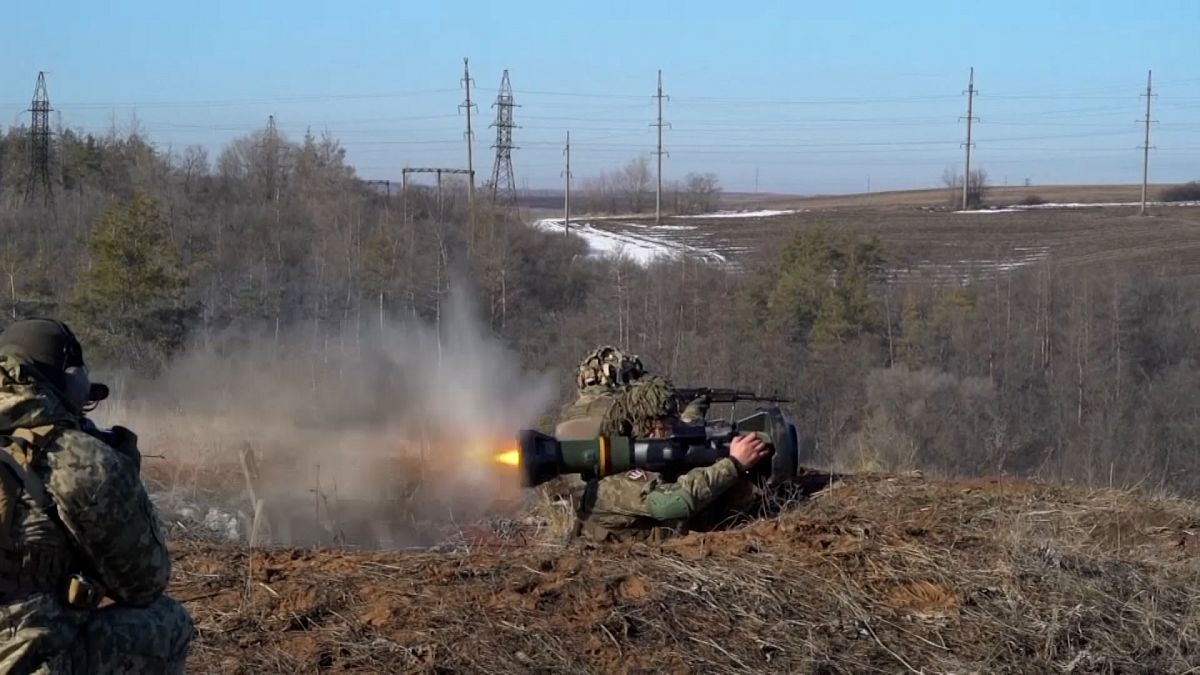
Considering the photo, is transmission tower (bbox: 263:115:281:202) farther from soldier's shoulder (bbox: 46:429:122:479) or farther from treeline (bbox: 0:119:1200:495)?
soldier's shoulder (bbox: 46:429:122:479)

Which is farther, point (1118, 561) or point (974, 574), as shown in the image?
point (1118, 561)

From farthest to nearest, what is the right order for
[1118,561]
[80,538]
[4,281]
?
1. [4,281]
2. [1118,561]
3. [80,538]

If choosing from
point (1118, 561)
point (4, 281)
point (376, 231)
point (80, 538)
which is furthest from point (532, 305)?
point (80, 538)

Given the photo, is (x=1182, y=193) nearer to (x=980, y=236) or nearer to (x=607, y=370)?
(x=980, y=236)

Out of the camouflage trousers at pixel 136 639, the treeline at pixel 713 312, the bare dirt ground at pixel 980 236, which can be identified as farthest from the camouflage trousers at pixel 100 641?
the bare dirt ground at pixel 980 236

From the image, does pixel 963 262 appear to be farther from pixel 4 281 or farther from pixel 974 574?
pixel 974 574

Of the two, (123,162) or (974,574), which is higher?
(123,162)

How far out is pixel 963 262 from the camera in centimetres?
4700

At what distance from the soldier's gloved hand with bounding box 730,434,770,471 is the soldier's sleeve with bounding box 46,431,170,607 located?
12.9 ft

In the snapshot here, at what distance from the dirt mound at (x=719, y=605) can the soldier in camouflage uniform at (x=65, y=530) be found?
4.75 ft

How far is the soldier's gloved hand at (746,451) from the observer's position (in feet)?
23.3

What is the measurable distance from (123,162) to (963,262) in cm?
3479

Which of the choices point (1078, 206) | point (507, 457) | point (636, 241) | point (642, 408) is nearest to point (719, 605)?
point (642, 408)

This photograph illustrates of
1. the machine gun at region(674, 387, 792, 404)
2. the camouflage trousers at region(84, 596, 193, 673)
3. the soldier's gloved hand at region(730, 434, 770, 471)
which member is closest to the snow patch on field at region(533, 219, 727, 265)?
the machine gun at region(674, 387, 792, 404)
